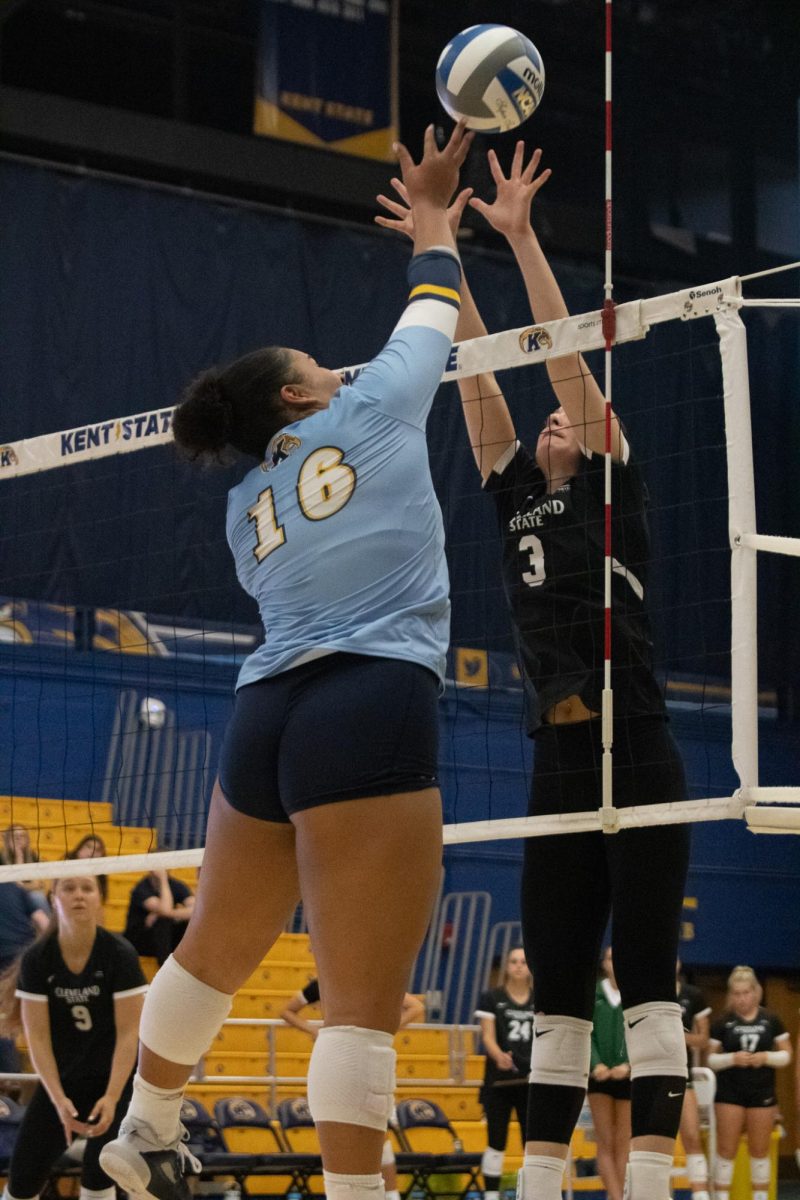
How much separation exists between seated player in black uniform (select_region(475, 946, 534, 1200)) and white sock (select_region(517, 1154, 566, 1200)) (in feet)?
20.8

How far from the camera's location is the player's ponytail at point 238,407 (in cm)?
318

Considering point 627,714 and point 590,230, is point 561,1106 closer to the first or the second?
point 627,714

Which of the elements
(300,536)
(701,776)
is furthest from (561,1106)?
(701,776)

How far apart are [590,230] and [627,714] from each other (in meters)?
16.1

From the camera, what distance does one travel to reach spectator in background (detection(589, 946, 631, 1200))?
10.2 metres

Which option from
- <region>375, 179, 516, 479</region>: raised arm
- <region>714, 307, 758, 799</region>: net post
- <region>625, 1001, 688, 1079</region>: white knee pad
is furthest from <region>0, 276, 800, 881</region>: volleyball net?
<region>625, 1001, 688, 1079</region>: white knee pad

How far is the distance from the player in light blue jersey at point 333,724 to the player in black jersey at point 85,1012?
12.9ft

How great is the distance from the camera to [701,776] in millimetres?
17047

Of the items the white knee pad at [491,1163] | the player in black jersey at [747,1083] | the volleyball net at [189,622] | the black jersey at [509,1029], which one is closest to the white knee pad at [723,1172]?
the player in black jersey at [747,1083]

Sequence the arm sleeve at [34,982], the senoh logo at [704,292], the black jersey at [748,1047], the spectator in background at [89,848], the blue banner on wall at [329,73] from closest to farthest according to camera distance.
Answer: the senoh logo at [704,292], the arm sleeve at [34,982], the spectator in background at [89,848], the black jersey at [748,1047], the blue banner on wall at [329,73]

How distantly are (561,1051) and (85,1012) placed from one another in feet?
11.8

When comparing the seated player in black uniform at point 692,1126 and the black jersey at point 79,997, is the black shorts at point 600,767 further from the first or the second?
the seated player in black uniform at point 692,1126

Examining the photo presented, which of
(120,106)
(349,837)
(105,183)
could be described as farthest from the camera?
(120,106)

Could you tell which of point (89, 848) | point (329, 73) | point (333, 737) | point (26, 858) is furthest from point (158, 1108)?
point (329, 73)
